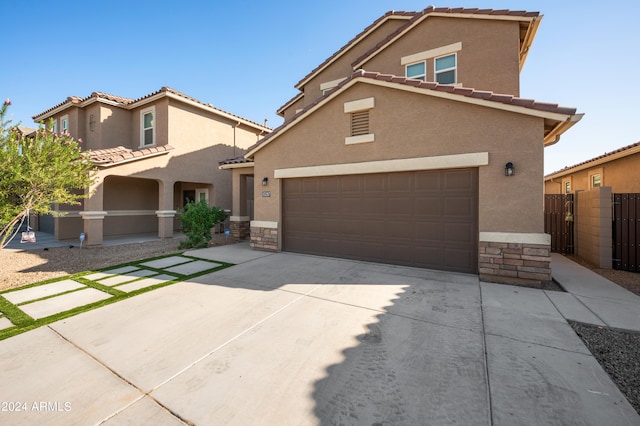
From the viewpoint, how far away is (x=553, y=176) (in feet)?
57.2

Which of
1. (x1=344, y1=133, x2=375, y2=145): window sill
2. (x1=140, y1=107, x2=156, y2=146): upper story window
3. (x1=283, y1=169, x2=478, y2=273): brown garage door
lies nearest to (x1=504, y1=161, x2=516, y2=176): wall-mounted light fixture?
(x1=283, y1=169, x2=478, y2=273): brown garage door

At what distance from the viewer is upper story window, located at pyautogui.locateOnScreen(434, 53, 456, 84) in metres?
10.1

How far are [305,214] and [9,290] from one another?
756cm

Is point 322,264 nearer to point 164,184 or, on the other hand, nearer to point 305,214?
point 305,214

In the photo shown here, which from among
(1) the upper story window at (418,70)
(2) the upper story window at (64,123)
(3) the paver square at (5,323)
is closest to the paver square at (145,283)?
(3) the paver square at (5,323)

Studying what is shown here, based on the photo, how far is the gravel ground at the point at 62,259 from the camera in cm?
700

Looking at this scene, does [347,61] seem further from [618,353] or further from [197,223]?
[618,353]

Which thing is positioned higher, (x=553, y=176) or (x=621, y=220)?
(x=553, y=176)

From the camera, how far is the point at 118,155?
1141cm

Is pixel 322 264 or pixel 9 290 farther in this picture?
pixel 322 264

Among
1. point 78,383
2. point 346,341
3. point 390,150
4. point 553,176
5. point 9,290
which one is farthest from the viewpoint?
point 553,176

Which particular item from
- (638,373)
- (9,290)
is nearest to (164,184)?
(9,290)

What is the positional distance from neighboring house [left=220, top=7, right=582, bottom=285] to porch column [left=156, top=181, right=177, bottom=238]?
5.70m

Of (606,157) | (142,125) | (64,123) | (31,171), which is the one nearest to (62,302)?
(31,171)
